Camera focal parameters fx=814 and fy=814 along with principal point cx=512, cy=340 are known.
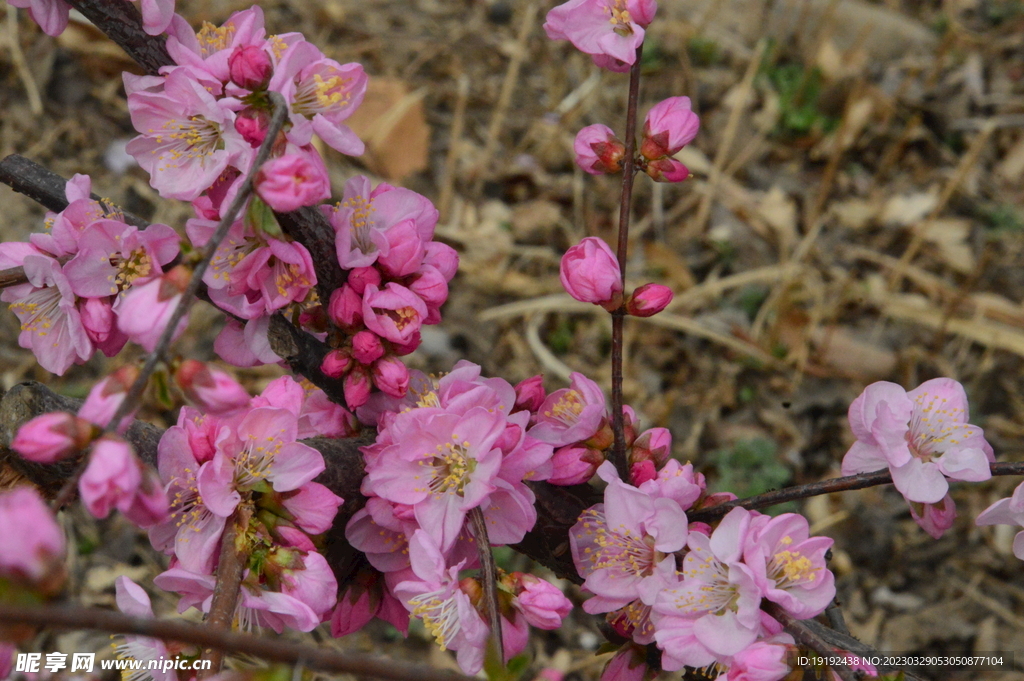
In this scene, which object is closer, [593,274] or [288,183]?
[288,183]

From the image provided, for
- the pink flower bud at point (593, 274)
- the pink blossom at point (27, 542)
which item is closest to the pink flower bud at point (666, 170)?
the pink flower bud at point (593, 274)

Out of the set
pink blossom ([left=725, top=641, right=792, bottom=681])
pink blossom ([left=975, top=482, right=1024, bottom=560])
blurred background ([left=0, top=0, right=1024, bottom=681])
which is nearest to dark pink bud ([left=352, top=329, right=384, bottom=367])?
pink blossom ([left=725, top=641, right=792, bottom=681])

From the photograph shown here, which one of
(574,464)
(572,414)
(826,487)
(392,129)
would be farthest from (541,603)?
(392,129)

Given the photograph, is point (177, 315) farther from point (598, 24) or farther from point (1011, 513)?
point (1011, 513)

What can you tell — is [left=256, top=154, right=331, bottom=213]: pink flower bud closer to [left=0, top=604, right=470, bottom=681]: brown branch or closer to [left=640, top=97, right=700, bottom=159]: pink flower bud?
[left=0, top=604, right=470, bottom=681]: brown branch

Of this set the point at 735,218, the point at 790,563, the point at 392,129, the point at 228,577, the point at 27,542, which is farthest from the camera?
the point at 735,218

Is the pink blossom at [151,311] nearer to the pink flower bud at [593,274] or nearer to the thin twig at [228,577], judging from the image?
the thin twig at [228,577]
